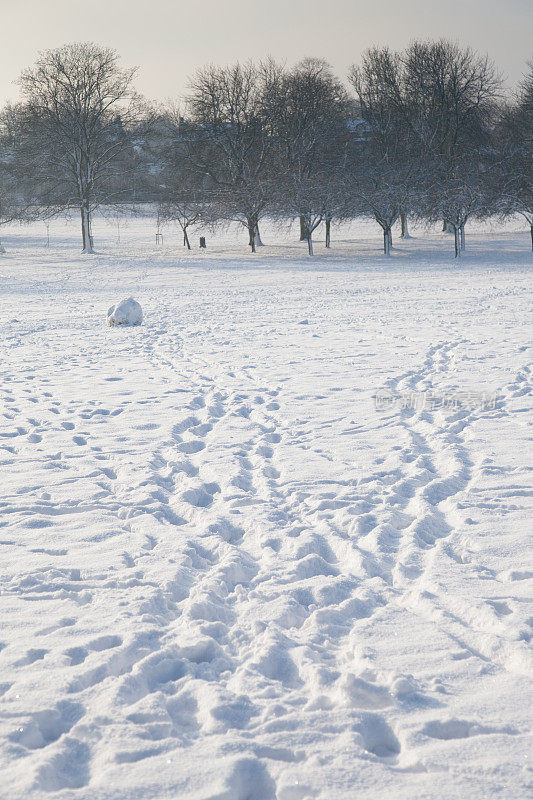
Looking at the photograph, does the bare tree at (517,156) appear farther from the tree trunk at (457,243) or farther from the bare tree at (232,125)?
the bare tree at (232,125)

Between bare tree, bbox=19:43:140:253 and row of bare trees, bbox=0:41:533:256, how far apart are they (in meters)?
0.08

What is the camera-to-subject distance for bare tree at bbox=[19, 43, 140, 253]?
35.6 m

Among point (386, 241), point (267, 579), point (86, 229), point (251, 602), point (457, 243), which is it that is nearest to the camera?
point (251, 602)

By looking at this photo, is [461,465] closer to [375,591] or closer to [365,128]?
[375,591]

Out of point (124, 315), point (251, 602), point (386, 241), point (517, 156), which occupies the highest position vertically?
point (517, 156)

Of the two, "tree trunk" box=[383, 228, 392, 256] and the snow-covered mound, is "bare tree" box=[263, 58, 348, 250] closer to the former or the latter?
"tree trunk" box=[383, 228, 392, 256]

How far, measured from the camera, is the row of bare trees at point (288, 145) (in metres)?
34.5

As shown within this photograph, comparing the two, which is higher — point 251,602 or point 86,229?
point 86,229

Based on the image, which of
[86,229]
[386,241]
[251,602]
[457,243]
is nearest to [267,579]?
[251,602]

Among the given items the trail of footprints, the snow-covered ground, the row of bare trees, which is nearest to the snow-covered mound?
the snow-covered ground

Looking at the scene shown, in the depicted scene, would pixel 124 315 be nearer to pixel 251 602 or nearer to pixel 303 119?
pixel 251 602

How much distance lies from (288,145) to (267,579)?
38.9 metres

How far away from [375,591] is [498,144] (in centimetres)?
4266

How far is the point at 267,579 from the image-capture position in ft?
12.3
